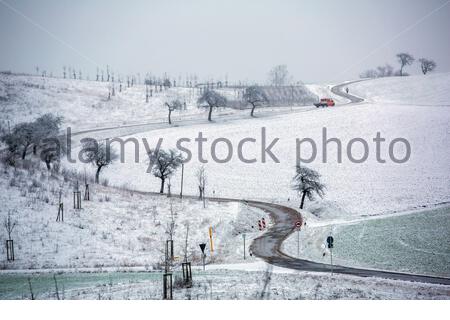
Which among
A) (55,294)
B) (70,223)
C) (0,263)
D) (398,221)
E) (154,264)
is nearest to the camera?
(55,294)

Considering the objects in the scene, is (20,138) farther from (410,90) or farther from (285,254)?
(410,90)

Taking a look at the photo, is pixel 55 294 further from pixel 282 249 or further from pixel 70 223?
pixel 282 249

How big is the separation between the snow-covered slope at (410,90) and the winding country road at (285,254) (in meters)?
46.9

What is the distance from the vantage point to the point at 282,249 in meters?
29.1

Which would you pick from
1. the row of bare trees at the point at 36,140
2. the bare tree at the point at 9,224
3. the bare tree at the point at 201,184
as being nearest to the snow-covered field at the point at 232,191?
the bare tree at the point at 9,224

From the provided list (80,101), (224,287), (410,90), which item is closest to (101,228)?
(224,287)

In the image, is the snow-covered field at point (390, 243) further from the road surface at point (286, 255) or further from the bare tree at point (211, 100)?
the bare tree at point (211, 100)

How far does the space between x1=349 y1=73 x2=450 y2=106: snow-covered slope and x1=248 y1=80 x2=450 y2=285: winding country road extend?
46892 millimetres

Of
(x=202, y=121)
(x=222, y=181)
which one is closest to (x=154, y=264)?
(x=222, y=181)

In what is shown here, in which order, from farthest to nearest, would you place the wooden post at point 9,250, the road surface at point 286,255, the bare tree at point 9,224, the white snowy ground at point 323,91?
the white snowy ground at point 323,91
the bare tree at point 9,224
the wooden post at point 9,250
the road surface at point 286,255

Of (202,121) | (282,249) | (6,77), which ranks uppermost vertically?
(6,77)

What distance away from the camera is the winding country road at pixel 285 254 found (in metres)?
22.0
